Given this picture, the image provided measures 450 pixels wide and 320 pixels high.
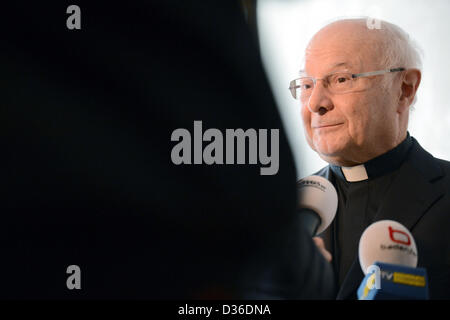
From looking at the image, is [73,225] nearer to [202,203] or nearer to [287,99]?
[202,203]

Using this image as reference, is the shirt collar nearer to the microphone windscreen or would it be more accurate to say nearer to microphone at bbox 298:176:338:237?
microphone at bbox 298:176:338:237

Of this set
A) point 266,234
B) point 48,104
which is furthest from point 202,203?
point 48,104

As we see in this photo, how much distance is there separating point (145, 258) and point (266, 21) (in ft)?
2.94

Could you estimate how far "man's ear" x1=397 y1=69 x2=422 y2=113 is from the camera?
1.65 metres

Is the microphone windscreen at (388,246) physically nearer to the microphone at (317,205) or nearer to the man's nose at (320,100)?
the microphone at (317,205)

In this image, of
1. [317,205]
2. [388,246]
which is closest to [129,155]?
[317,205]

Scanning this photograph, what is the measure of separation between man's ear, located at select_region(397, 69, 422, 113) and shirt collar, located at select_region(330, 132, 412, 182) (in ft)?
0.31

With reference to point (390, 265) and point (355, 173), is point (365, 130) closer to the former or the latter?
point (355, 173)

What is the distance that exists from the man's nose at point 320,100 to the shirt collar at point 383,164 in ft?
0.69

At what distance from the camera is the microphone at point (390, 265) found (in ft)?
4.28

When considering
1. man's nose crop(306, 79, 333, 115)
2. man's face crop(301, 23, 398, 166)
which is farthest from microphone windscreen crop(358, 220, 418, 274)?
man's nose crop(306, 79, 333, 115)

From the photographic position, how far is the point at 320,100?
64.1 inches

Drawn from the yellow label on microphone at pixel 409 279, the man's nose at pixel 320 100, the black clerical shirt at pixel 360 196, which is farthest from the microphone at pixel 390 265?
the man's nose at pixel 320 100

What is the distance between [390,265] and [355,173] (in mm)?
420
